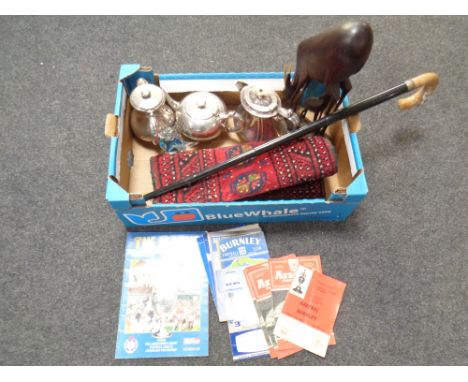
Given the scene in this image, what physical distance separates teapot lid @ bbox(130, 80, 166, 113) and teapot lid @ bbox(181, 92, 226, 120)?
2.8 inches

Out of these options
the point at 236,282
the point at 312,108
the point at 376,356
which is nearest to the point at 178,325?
the point at 236,282

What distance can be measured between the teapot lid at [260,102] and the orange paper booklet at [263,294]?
406 mm

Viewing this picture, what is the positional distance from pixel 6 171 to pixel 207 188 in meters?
0.68

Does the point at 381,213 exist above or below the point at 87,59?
below

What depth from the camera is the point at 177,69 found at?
1.35 meters

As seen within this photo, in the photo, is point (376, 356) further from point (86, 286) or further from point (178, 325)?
point (86, 286)

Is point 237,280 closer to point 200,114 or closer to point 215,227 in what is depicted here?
point 215,227

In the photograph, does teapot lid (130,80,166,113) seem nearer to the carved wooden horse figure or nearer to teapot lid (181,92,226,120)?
teapot lid (181,92,226,120)

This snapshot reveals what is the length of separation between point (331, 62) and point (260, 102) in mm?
201

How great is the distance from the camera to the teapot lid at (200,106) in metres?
0.96

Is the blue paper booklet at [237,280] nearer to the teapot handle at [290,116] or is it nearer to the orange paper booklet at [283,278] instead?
the orange paper booklet at [283,278]

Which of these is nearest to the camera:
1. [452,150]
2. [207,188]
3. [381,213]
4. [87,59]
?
[207,188]

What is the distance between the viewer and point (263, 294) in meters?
0.97

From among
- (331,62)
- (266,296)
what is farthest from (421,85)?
(266,296)
